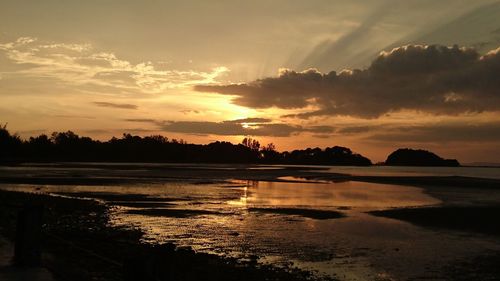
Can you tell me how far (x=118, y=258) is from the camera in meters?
14.4

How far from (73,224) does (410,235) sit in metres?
15.2

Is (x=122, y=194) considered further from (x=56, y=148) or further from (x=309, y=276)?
(x=56, y=148)

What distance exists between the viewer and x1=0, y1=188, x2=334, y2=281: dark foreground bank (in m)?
5.47

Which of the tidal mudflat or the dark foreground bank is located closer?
the dark foreground bank

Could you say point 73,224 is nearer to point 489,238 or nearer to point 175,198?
point 175,198

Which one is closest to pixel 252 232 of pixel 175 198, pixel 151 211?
pixel 151 211

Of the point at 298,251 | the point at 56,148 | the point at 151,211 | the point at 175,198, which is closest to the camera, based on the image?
the point at 298,251

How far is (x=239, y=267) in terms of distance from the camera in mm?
14312

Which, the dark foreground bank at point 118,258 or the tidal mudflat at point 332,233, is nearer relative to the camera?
the dark foreground bank at point 118,258

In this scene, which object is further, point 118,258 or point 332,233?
point 332,233

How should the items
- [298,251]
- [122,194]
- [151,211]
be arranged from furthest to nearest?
[122,194] → [151,211] → [298,251]

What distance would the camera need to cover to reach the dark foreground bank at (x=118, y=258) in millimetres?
5473

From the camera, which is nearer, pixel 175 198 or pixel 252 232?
pixel 252 232

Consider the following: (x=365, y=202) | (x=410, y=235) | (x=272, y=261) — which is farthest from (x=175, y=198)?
(x=272, y=261)
